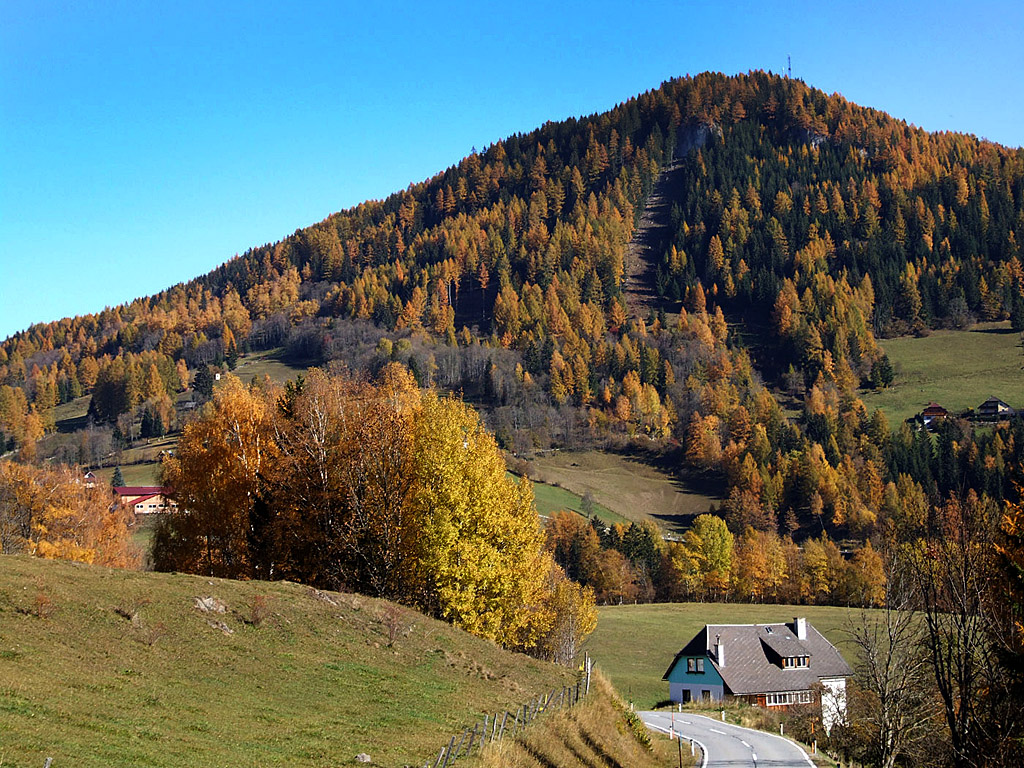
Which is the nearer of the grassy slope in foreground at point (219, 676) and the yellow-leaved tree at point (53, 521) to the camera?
the grassy slope in foreground at point (219, 676)

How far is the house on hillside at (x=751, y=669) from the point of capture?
71188 millimetres

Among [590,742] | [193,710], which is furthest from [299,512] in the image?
[193,710]

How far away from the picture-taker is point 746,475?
177750 mm

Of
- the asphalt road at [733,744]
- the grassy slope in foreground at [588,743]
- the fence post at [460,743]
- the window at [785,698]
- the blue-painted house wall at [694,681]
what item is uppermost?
the fence post at [460,743]

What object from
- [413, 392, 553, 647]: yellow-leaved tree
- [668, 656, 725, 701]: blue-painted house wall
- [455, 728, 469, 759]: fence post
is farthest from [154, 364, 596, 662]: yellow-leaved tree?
[668, 656, 725, 701]: blue-painted house wall

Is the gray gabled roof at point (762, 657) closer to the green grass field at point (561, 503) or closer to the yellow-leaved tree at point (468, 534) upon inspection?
the yellow-leaved tree at point (468, 534)

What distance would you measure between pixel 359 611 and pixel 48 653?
13.8m

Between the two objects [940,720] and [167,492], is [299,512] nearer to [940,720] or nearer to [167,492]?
[167,492]

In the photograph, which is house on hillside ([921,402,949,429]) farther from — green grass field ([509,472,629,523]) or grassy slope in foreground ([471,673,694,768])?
grassy slope in foreground ([471,673,694,768])

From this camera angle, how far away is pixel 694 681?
2859 inches

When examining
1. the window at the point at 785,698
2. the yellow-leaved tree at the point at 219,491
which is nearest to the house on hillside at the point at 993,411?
the window at the point at 785,698

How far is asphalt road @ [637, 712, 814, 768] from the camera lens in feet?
123

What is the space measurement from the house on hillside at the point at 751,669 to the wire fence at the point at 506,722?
41.8m

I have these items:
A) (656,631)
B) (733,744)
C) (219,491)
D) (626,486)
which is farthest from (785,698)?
(626,486)
